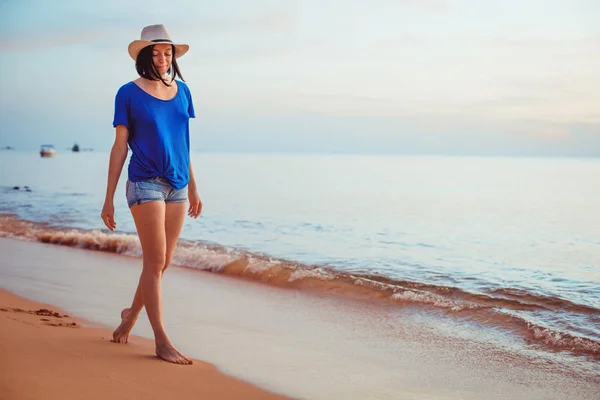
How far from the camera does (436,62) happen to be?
25.8m

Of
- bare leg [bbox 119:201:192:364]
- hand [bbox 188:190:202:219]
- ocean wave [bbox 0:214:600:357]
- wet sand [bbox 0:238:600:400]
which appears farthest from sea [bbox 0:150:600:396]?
bare leg [bbox 119:201:192:364]

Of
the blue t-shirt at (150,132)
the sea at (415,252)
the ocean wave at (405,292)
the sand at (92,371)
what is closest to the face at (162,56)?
the blue t-shirt at (150,132)

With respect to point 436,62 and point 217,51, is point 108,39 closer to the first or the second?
point 217,51

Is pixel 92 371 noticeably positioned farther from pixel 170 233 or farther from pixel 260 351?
pixel 260 351

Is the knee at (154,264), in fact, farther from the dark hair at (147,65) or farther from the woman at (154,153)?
the dark hair at (147,65)

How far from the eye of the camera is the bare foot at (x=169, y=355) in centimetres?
355

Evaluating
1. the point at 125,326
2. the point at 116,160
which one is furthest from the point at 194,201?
the point at 125,326

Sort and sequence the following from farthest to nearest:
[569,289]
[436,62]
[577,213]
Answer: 1. [436,62]
2. [577,213]
3. [569,289]

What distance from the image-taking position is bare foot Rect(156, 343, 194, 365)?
11.6ft

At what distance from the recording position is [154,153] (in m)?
3.40

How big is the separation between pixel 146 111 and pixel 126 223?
10316 millimetres

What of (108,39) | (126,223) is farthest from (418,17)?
(126,223)

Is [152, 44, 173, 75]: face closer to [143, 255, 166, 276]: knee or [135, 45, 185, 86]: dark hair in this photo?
[135, 45, 185, 86]: dark hair

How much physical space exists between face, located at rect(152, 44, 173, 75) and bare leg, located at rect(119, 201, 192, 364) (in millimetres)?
793
